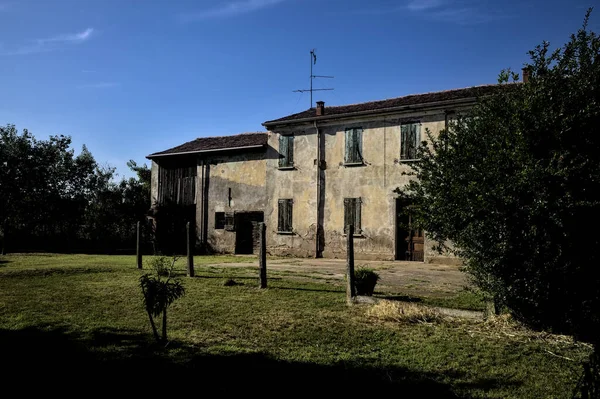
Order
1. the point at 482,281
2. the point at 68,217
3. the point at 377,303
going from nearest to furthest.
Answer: the point at 482,281, the point at 377,303, the point at 68,217

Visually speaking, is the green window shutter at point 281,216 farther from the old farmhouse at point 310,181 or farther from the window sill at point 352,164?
the window sill at point 352,164

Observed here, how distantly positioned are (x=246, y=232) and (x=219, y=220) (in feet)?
5.71

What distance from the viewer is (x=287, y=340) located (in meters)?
5.51

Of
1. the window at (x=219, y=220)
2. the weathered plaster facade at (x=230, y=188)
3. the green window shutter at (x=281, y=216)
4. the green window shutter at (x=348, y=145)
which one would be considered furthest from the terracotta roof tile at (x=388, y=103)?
the window at (x=219, y=220)

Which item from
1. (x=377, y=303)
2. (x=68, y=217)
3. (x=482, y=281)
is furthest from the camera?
(x=68, y=217)

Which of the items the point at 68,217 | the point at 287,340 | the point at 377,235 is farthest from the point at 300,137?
the point at 68,217

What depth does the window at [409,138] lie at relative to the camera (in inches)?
650

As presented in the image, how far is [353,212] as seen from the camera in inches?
706

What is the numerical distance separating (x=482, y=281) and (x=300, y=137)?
14137mm

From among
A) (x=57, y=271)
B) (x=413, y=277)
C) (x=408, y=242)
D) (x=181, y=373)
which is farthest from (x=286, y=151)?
(x=181, y=373)

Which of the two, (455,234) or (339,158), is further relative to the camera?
(339,158)

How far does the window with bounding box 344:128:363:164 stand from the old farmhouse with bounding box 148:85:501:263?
4cm

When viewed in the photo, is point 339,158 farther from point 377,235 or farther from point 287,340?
point 287,340

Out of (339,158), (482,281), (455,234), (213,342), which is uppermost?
(339,158)
